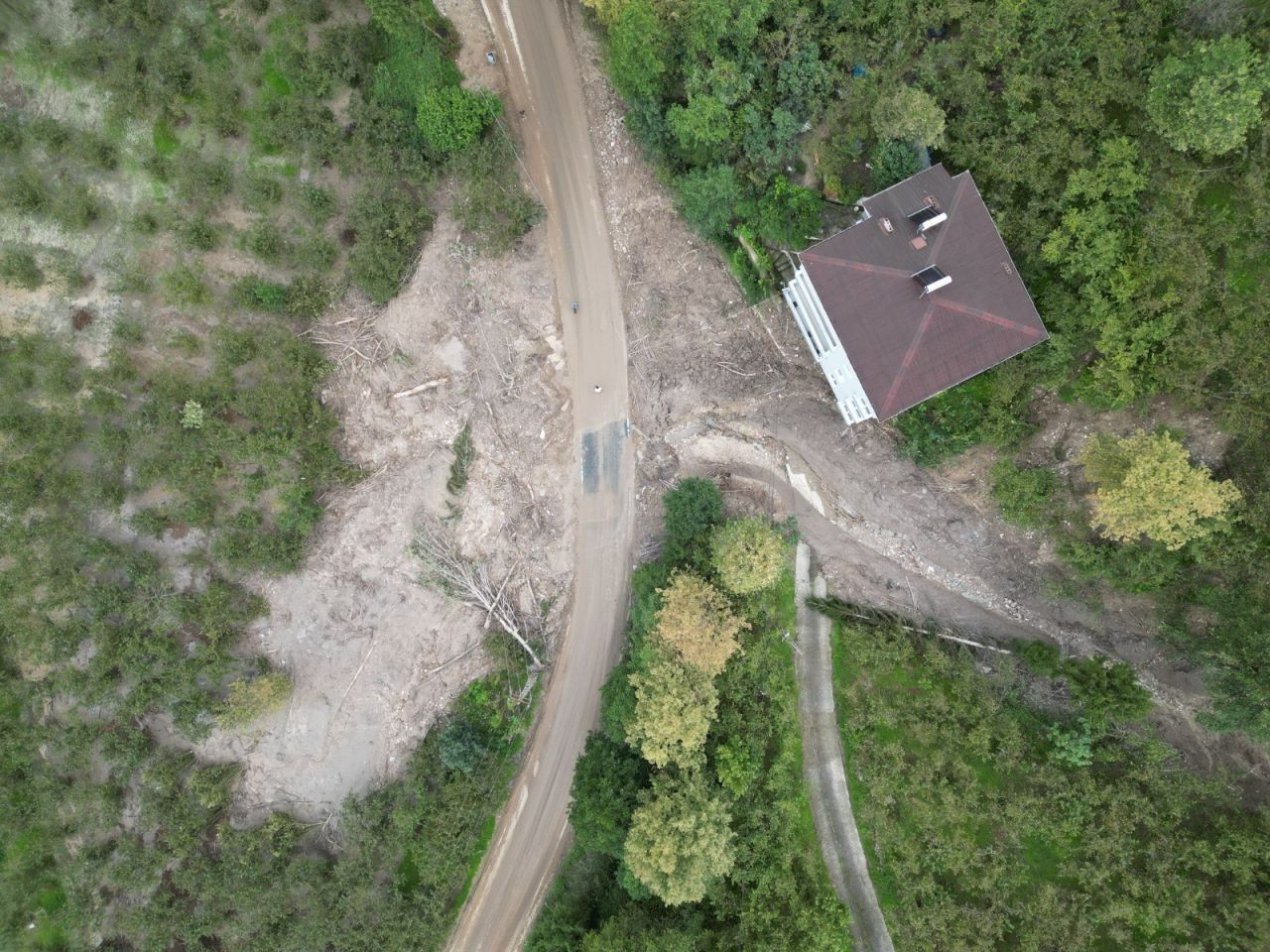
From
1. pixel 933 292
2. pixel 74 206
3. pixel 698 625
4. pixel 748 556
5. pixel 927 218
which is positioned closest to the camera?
pixel 927 218

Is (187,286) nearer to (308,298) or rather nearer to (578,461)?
(308,298)

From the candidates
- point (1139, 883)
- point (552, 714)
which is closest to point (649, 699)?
point (552, 714)

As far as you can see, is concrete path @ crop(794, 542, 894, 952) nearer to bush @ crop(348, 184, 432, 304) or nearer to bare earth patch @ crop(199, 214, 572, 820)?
bare earth patch @ crop(199, 214, 572, 820)

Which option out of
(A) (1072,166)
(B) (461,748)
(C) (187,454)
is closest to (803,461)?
(A) (1072,166)

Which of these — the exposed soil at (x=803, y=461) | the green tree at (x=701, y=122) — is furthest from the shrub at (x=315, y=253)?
the green tree at (x=701, y=122)

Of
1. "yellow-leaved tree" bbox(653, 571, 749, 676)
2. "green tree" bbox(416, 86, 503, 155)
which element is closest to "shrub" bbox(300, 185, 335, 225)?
"green tree" bbox(416, 86, 503, 155)

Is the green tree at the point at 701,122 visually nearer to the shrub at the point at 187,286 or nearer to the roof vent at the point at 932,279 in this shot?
the roof vent at the point at 932,279
